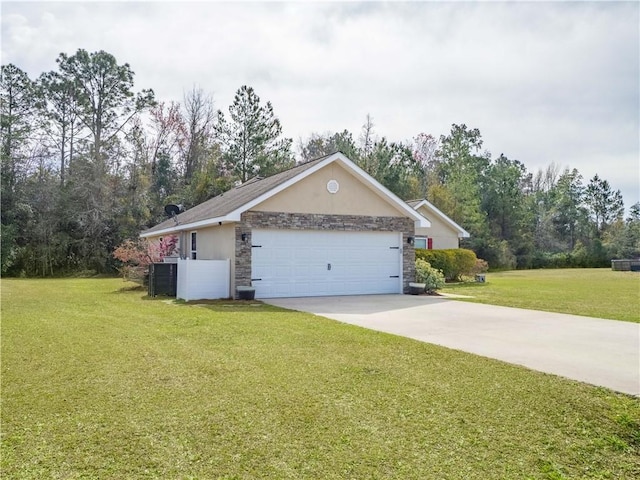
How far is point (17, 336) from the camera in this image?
755cm

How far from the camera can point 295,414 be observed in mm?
4223

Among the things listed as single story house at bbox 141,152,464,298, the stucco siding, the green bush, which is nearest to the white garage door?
single story house at bbox 141,152,464,298

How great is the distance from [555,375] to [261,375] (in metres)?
3.36

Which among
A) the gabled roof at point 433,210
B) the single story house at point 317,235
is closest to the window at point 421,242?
the gabled roof at point 433,210

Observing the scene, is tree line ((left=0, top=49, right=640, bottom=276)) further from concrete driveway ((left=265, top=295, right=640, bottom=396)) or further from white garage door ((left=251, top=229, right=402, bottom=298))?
concrete driveway ((left=265, top=295, right=640, bottom=396))

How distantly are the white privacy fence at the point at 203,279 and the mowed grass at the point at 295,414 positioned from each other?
6238 mm

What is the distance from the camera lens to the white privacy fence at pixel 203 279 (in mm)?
13500

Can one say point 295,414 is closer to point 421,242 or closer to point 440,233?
point 421,242

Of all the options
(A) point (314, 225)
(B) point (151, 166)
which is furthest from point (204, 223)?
(B) point (151, 166)

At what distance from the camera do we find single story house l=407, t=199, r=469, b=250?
26.2 metres

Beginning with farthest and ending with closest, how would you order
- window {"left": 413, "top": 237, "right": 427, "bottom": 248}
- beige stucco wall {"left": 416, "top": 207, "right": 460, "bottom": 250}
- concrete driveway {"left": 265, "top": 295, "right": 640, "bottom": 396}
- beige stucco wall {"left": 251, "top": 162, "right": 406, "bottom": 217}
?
beige stucco wall {"left": 416, "top": 207, "right": 460, "bottom": 250} < window {"left": 413, "top": 237, "right": 427, "bottom": 248} < beige stucco wall {"left": 251, "top": 162, "right": 406, "bottom": 217} < concrete driveway {"left": 265, "top": 295, "right": 640, "bottom": 396}

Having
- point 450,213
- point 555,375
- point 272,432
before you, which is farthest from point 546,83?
point 450,213

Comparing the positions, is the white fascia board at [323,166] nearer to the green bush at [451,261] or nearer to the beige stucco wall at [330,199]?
the beige stucco wall at [330,199]

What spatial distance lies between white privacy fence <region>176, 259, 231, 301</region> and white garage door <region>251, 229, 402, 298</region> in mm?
888
